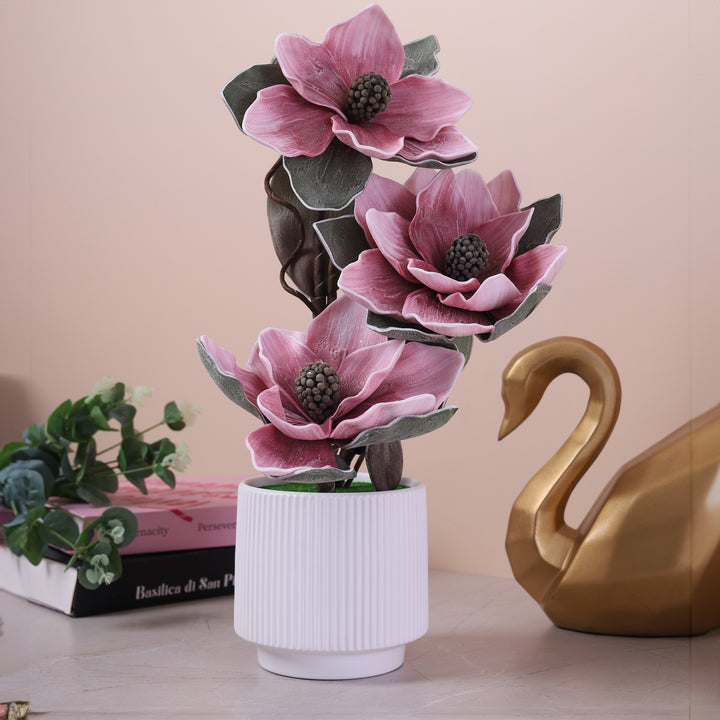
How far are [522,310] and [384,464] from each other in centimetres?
12

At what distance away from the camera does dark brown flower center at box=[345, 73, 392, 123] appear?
439 mm

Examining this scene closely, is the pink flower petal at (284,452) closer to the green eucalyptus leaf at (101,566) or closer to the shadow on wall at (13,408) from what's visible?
the green eucalyptus leaf at (101,566)

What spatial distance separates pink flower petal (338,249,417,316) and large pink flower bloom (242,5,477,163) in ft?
0.17

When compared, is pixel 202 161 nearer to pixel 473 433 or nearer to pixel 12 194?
pixel 12 194

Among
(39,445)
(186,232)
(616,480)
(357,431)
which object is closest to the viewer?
(357,431)

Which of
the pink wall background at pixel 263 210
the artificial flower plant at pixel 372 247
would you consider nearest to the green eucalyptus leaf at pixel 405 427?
the artificial flower plant at pixel 372 247

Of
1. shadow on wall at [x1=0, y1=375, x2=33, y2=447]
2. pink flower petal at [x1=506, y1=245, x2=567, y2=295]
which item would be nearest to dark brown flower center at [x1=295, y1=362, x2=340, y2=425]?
pink flower petal at [x1=506, y1=245, x2=567, y2=295]

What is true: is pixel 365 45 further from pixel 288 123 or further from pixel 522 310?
pixel 522 310

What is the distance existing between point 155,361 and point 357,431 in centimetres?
46

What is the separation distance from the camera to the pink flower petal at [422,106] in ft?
1.50

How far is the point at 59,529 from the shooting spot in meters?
0.59

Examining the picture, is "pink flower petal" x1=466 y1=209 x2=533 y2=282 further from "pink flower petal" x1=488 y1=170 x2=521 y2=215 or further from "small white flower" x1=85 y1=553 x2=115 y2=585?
"small white flower" x1=85 y1=553 x2=115 y2=585

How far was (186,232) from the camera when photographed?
0.79 meters

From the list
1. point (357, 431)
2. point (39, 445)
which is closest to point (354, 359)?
point (357, 431)
